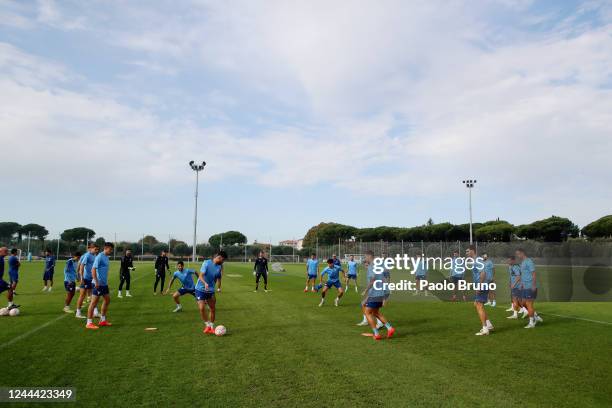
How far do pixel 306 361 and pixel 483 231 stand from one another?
97.2 metres

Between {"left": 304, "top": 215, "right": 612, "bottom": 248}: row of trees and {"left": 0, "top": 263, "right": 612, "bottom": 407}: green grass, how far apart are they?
81.8 metres

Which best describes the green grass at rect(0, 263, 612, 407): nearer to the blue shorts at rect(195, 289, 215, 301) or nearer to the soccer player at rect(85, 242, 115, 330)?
the soccer player at rect(85, 242, 115, 330)

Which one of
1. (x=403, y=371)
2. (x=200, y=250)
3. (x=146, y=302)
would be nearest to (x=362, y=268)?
(x=146, y=302)

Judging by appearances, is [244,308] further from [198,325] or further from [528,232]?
[528,232]

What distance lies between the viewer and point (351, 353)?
9180 mm

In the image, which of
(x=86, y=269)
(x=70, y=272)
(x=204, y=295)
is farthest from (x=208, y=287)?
(x=70, y=272)

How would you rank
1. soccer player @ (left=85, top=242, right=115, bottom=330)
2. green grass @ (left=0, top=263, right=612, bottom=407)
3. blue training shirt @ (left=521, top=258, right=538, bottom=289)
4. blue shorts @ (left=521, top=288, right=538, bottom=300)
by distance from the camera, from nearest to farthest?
green grass @ (left=0, top=263, right=612, bottom=407), soccer player @ (left=85, top=242, right=115, bottom=330), blue shorts @ (left=521, top=288, right=538, bottom=300), blue training shirt @ (left=521, top=258, right=538, bottom=289)

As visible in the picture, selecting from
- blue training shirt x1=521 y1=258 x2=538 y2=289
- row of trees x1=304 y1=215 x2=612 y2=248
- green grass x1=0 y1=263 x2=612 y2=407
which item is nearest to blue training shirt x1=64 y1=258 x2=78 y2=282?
green grass x1=0 y1=263 x2=612 y2=407

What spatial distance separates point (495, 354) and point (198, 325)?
312 inches

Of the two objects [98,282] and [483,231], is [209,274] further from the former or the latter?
[483,231]

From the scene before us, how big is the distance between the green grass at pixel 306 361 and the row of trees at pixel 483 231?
81818mm

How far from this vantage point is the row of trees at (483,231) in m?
85.6

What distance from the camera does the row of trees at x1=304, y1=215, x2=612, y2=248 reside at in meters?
85.6

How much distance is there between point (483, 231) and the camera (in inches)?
3812
